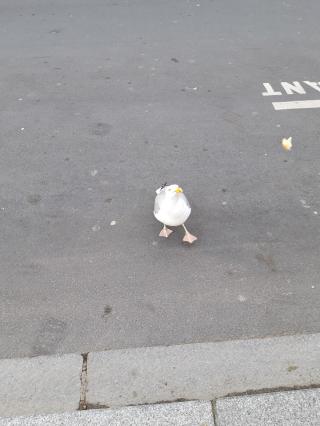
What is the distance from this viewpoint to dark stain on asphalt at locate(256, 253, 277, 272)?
382 centimetres

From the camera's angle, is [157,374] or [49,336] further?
[49,336]

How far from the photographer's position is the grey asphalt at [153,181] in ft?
11.6

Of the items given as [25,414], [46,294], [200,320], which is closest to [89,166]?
[46,294]

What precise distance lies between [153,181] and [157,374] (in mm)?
2187

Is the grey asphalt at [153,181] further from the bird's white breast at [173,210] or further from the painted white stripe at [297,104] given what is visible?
the bird's white breast at [173,210]

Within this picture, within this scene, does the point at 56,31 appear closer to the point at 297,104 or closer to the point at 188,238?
the point at 297,104

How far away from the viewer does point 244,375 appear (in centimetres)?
311

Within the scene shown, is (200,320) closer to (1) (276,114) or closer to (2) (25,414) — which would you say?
(2) (25,414)

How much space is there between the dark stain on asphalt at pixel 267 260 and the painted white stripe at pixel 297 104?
2.45m

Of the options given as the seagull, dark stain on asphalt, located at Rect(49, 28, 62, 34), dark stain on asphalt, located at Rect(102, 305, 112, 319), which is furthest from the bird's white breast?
dark stain on asphalt, located at Rect(49, 28, 62, 34)

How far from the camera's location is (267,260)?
3881 mm

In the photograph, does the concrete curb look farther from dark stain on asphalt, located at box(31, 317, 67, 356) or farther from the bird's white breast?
the bird's white breast

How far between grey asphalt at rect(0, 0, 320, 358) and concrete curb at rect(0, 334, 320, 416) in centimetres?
11

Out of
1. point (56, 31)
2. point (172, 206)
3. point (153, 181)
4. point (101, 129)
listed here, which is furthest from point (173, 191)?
point (56, 31)
